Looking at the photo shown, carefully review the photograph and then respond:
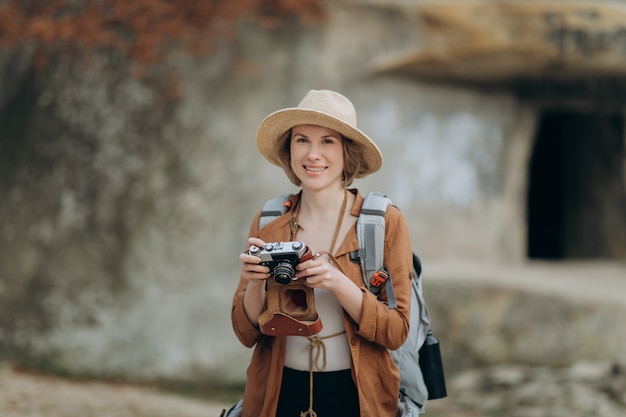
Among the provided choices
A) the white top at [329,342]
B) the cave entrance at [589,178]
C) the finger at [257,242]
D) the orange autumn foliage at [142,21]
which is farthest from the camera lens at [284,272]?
the cave entrance at [589,178]

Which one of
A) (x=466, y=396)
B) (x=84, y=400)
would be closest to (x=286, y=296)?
(x=84, y=400)

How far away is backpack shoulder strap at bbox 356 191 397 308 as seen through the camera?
2.45 meters

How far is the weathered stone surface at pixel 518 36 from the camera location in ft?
20.0

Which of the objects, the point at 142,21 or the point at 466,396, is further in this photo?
the point at 142,21

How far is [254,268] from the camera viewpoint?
2318 mm

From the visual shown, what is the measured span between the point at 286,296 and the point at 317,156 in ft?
1.51

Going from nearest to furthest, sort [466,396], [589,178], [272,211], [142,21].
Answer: [272,211] → [466,396] → [142,21] → [589,178]

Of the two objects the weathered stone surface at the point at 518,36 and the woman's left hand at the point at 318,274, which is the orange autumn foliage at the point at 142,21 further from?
the woman's left hand at the point at 318,274

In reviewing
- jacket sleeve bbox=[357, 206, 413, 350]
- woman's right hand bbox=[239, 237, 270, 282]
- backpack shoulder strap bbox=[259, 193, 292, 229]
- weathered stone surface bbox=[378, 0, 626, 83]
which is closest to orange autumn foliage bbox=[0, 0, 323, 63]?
weathered stone surface bbox=[378, 0, 626, 83]

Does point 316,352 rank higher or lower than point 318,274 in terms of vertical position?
lower

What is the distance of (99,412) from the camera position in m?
5.21

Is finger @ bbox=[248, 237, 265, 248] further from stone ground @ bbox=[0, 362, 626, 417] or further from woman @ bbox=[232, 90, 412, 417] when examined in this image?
stone ground @ bbox=[0, 362, 626, 417]

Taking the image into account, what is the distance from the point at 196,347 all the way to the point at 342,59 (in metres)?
2.62

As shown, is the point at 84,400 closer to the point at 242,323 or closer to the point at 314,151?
the point at 242,323
